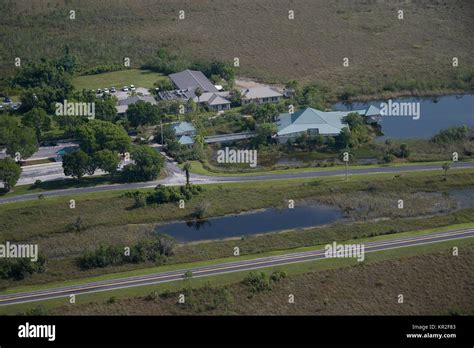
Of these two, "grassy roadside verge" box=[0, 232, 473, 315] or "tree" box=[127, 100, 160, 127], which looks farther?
"tree" box=[127, 100, 160, 127]

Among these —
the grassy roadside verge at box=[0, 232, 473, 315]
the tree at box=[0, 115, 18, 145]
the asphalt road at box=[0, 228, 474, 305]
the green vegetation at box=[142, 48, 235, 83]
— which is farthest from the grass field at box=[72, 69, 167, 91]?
the grassy roadside verge at box=[0, 232, 473, 315]

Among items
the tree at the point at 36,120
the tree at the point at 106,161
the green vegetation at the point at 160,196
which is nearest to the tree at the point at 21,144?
the tree at the point at 36,120

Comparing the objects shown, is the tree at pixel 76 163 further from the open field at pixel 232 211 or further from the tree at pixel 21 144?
the tree at pixel 21 144

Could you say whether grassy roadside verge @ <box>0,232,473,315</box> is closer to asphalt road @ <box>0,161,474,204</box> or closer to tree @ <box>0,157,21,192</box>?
asphalt road @ <box>0,161,474,204</box>

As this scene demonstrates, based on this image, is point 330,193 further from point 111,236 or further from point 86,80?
point 86,80

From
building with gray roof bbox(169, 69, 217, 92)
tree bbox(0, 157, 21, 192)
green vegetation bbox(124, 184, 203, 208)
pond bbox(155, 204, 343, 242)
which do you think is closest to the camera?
pond bbox(155, 204, 343, 242)

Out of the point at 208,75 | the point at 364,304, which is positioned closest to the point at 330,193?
the point at 364,304

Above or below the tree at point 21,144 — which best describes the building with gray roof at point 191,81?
above
